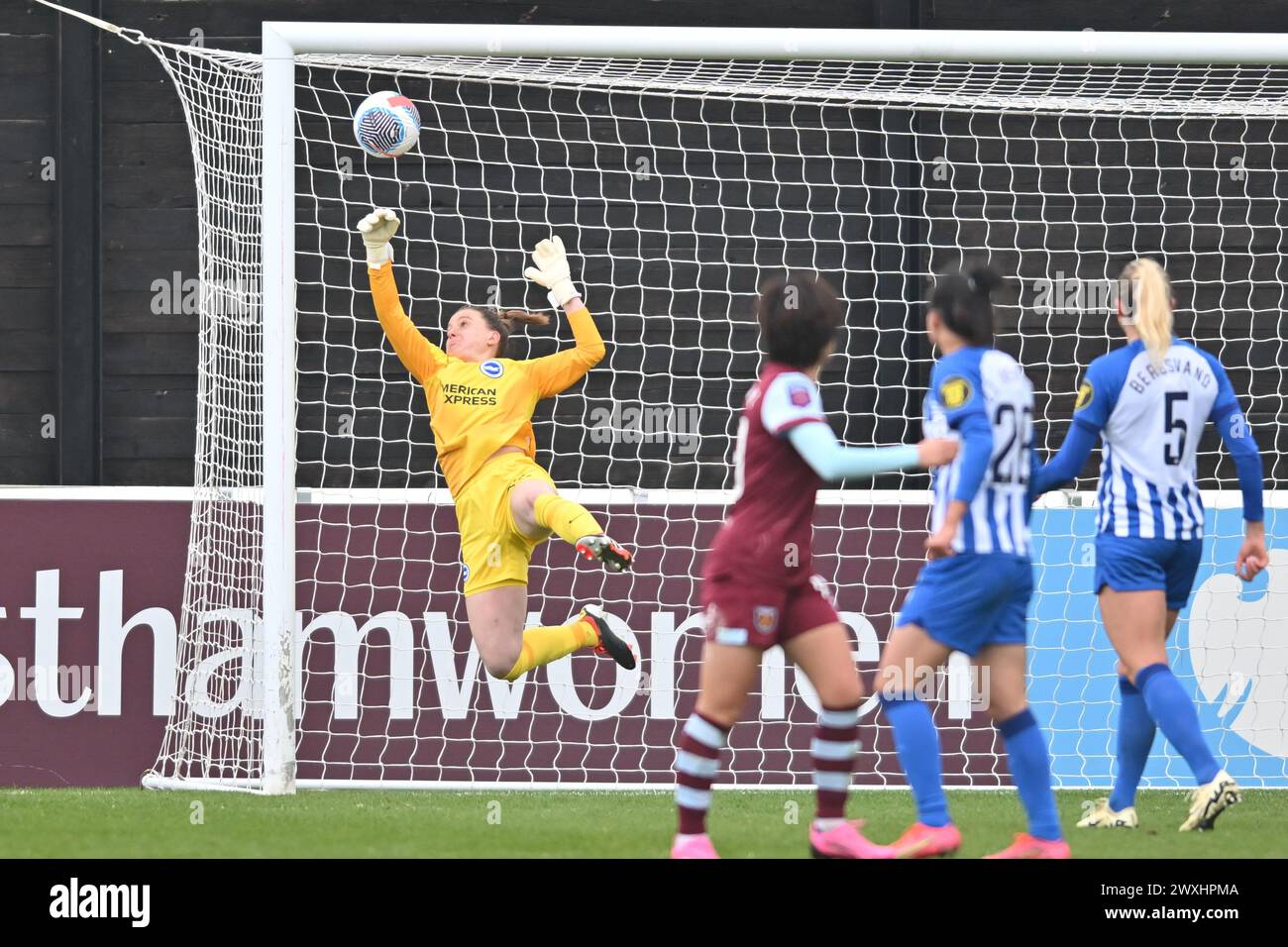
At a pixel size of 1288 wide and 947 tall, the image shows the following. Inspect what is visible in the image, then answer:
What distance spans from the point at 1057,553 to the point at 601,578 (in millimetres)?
2007

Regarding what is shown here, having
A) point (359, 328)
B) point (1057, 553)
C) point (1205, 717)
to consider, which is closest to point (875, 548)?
point (1057, 553)

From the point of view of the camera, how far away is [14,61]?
8.15 meters

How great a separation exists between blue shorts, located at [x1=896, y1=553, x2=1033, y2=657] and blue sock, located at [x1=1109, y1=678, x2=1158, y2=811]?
1.27m

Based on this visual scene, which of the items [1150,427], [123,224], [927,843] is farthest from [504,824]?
[123,224]

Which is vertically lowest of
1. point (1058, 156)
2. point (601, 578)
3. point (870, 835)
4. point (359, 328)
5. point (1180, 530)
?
point (870, 835)

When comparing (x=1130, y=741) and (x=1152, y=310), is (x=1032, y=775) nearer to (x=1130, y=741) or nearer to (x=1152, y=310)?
(x=1130, y=741)

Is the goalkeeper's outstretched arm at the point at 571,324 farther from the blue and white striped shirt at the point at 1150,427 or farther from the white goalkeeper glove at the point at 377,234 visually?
the blue and white striped shirt at the point at 1150,427

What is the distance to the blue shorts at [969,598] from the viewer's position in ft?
14.2

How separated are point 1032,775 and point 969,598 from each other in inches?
19.3

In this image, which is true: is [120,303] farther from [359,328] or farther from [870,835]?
[870,835]

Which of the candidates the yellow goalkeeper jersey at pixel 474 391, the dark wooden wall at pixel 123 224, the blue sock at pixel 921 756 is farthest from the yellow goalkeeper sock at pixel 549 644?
the dark wooden wall at pixel 123 224

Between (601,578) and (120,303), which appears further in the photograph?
(120,303)

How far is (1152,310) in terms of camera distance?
17.2 ft
